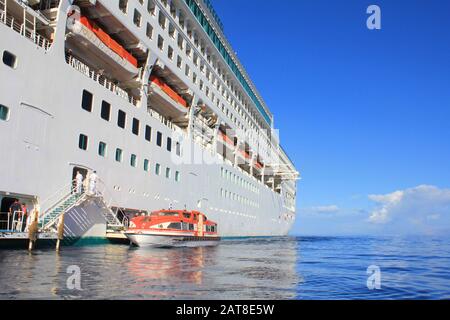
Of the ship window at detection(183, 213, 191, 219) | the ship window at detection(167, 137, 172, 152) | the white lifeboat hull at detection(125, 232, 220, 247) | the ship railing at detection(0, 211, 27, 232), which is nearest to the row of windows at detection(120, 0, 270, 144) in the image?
the ship window at detection(167, 137, 172, 152)

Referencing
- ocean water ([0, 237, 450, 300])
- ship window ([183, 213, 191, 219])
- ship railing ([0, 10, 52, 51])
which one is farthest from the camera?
ship window ([183, 213, 191, 219])

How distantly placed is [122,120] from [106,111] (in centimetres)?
165

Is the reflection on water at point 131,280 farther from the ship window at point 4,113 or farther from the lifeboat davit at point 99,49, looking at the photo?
the lifeboat davit at point 99,49

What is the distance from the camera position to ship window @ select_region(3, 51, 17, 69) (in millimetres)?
16688

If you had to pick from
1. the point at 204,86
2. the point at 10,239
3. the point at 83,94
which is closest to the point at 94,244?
the point at 10,239

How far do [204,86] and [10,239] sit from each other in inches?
1024

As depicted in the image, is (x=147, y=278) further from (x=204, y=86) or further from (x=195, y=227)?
(x=204, y=86)

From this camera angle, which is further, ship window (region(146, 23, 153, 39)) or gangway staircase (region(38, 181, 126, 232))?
ship window (region(146, 23, 153, 39))

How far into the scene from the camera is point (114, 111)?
78.8 ft

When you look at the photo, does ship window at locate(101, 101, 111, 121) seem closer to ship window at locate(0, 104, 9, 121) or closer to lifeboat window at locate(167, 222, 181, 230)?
ship window at locate(0, 104, 9, 121)

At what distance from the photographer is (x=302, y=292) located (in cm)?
992

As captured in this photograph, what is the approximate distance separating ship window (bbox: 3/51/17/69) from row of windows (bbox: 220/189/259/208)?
27821 mm

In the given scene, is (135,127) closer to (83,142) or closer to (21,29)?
(83,142)

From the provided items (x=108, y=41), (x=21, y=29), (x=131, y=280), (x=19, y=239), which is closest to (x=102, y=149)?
(x=108, y=41)
